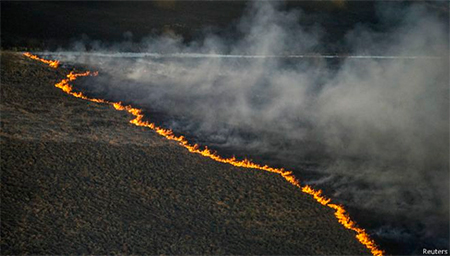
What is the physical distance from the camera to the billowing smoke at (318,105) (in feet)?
17.6

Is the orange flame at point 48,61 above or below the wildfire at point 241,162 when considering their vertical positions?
above

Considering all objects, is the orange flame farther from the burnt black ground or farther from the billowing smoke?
the burnt black ground

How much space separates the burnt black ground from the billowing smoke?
654 mm

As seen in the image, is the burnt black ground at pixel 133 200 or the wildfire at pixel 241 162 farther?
the wildfire at pixel 241 162

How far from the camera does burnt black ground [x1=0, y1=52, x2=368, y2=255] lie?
4074 millimetres

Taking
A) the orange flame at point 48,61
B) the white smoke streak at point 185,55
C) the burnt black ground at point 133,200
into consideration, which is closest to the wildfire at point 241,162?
the burnt black ground at point 133,200

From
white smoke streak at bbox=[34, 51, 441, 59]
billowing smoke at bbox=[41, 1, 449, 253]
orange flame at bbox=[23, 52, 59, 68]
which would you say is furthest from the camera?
white smoke streak at bbox=[34, 51, 441, 59]

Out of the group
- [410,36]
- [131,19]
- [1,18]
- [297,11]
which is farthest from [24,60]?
[410,36]

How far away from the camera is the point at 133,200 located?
457 centimetres

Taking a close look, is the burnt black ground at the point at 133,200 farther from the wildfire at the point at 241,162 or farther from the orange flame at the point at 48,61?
the orange flame at the point at 48,61

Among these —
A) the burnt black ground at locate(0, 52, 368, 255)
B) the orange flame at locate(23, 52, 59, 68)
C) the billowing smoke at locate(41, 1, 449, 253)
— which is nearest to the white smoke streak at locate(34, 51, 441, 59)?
the billowing smoke at locate(41, 1, 449, 253)

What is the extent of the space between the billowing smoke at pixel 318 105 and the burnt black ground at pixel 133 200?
0.65 m

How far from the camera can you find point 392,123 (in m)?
7.04

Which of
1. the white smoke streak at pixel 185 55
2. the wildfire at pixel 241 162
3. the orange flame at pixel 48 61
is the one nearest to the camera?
the wildfire at pixel 241 162
